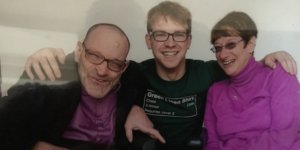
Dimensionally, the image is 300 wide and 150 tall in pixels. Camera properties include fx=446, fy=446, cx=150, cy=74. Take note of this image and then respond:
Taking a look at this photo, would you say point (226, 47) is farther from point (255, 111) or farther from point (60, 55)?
point (60, 55)

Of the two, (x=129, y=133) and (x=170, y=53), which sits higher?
(x=170, y=53)

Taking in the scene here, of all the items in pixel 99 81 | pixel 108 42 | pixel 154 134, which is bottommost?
pixel 154 134

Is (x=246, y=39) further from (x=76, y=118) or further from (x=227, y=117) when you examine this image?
(x=76, y=118)

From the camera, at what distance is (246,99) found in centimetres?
133

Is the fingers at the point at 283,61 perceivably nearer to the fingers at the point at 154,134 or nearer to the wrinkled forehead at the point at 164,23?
the wrinkled forehead at the point at 164,23

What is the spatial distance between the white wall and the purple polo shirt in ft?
0.51

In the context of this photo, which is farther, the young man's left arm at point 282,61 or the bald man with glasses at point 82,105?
the young man's left arm at point 282,61

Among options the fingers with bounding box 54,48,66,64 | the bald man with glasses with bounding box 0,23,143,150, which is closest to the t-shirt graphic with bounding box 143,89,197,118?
the bald man with glasses with bounding box 0,23,143,150

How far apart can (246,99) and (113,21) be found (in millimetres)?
458

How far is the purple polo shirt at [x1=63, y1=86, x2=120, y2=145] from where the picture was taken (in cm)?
130

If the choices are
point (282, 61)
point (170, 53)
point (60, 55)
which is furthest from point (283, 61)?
point (60, 55)

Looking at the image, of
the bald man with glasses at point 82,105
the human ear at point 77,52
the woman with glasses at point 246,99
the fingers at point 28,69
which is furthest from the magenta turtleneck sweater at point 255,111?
the fingers at point 28,69

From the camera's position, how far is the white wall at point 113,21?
1.29 meters

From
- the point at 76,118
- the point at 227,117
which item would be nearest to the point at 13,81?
the point at 76,118
